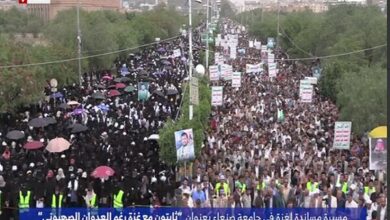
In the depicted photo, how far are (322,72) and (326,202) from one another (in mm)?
24324

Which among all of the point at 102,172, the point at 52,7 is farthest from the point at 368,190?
the point at 52,7

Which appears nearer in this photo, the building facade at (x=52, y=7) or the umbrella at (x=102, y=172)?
the umbrella at (x=102, y=172)

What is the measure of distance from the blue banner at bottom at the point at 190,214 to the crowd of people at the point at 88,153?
5.74 feet

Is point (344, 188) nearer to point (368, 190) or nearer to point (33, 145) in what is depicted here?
point (368, 190)

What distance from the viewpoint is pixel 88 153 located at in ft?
59.0

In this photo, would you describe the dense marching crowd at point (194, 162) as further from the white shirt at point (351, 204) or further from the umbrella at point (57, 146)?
the umbrella at point (57, 146)

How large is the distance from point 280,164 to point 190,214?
6295mm

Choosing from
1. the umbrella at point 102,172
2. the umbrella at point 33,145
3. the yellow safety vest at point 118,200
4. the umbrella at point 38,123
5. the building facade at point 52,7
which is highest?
the building facade at point 52,7

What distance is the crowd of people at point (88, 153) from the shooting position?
537 inches

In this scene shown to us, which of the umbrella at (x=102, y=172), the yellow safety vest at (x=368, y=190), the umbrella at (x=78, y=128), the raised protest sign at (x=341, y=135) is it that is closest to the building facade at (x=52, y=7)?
the umbrella at (x=78, y=128)

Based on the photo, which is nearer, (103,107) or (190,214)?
(190,214)

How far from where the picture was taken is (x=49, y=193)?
1370cm

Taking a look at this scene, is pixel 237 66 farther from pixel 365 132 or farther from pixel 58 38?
pixel 365 132

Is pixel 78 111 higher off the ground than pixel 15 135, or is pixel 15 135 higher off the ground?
pixel 78 111
